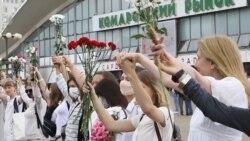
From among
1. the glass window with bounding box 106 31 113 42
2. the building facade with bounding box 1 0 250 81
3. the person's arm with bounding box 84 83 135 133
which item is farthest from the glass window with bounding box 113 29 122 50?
the person's arm with bounding box 84 83 135 133

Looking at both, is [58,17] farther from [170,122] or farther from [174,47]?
[174,47]

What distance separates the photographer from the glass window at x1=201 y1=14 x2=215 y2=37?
38050 millimetres

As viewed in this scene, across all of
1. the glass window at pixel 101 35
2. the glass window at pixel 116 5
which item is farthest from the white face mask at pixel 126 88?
the glass window at pixel 101 35

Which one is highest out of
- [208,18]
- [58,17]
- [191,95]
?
[208,18]

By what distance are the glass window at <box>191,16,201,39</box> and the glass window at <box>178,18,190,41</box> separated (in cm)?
47

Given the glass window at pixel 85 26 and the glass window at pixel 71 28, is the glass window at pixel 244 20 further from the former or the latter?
the glass window at pixel 71 28

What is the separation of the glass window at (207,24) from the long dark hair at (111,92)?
33015 millimetres

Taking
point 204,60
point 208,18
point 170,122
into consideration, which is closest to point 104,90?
point 170,122

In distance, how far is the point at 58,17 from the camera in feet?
22.0

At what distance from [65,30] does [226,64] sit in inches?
2075

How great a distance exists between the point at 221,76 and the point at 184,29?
37522mm

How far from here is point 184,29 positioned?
1596 inches

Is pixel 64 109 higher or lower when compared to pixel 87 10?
lower

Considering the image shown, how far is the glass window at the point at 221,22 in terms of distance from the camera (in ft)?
122
